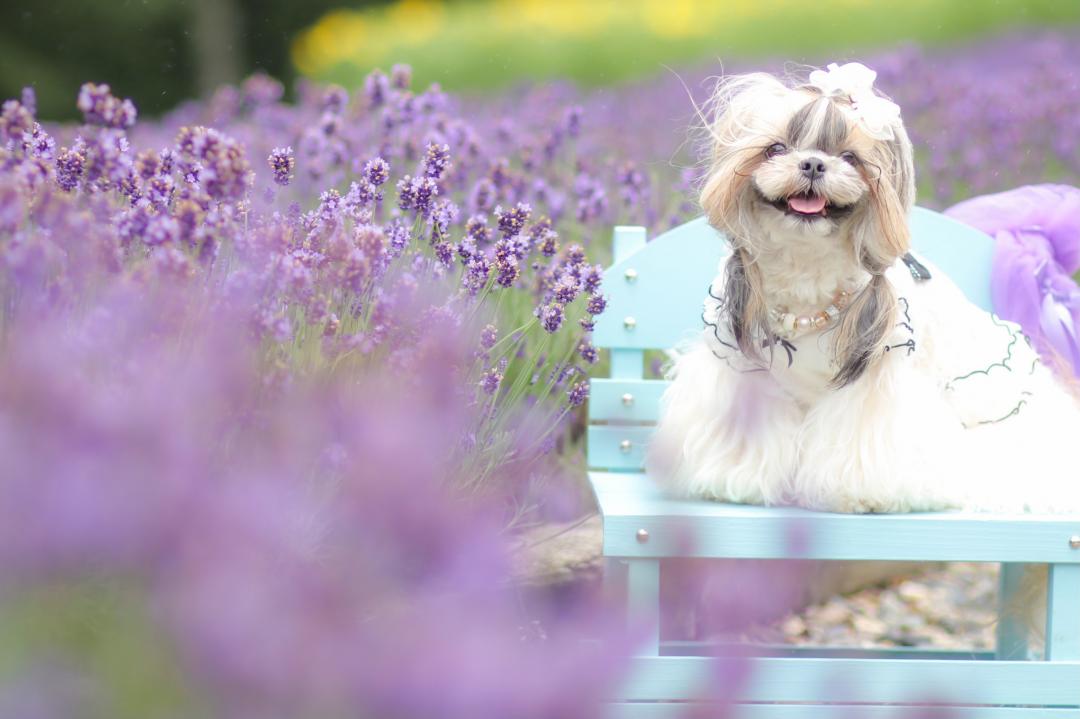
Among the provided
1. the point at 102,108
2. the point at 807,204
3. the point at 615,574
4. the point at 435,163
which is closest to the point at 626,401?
the point at 615,574

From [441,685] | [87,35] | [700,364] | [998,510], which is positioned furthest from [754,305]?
[87,35]

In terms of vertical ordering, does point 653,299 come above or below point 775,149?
below

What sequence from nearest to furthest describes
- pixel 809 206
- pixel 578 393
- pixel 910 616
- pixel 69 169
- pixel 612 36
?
pixel 69 169, pixel 809 206, pixel 578 393, pixel 910 616, pixel 612 36

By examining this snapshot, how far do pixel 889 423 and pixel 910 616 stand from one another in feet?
5.42

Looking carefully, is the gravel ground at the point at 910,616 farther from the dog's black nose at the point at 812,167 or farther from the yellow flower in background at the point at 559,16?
the yellow flower in background at the point at 559,16

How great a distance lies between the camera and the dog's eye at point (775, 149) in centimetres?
214

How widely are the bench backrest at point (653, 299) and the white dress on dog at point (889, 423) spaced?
0.33 m

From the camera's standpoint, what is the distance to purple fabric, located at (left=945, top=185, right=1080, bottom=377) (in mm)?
2789

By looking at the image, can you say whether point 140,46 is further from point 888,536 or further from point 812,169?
point 888,536

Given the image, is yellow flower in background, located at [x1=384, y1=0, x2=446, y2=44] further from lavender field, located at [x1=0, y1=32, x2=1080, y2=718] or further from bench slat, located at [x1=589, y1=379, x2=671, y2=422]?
bench slat, located at [x1=589, y1=379, x2=671, y2=422]

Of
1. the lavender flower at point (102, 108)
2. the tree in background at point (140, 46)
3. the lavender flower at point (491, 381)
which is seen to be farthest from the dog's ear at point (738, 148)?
the tree in background at point (140, 46)

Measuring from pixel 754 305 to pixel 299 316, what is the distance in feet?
2.63

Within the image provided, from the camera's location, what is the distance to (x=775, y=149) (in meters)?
2.15

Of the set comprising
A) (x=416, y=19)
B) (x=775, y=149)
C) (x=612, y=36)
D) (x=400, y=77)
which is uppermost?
(x=416, y=19)
